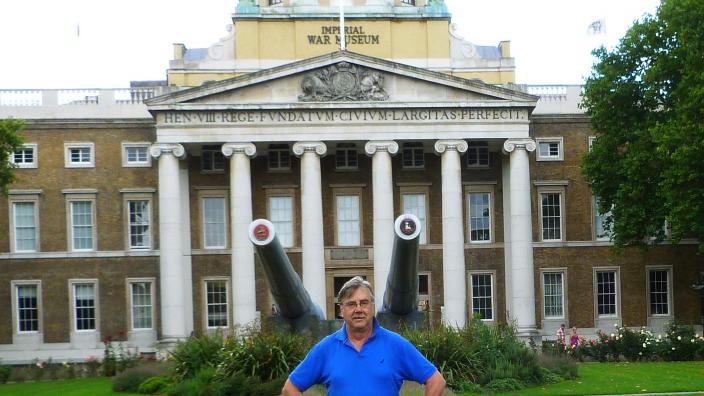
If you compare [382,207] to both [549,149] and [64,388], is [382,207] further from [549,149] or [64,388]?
[64,388]

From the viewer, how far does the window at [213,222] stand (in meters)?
47.3

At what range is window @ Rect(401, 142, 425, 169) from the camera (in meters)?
47.5

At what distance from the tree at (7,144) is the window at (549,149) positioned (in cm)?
2190

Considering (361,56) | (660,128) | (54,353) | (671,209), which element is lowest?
(54,353)

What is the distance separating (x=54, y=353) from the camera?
45812mm

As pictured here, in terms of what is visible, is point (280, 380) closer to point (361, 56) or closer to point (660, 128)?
point (660, 128)

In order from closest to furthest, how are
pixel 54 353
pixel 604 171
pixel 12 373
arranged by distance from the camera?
1. pixel 12 373
2. pixel 604 171
3. pixel 54 353

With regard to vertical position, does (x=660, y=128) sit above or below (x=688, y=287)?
above

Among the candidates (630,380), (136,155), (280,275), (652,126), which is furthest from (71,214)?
(280,275)

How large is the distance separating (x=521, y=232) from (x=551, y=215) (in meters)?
4.53

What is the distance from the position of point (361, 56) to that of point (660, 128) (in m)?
12.1

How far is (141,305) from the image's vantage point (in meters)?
47.2

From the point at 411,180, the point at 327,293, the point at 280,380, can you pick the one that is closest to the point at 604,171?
the point at 411,180

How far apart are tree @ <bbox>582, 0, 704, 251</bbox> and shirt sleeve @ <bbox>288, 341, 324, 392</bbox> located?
97.1ft
